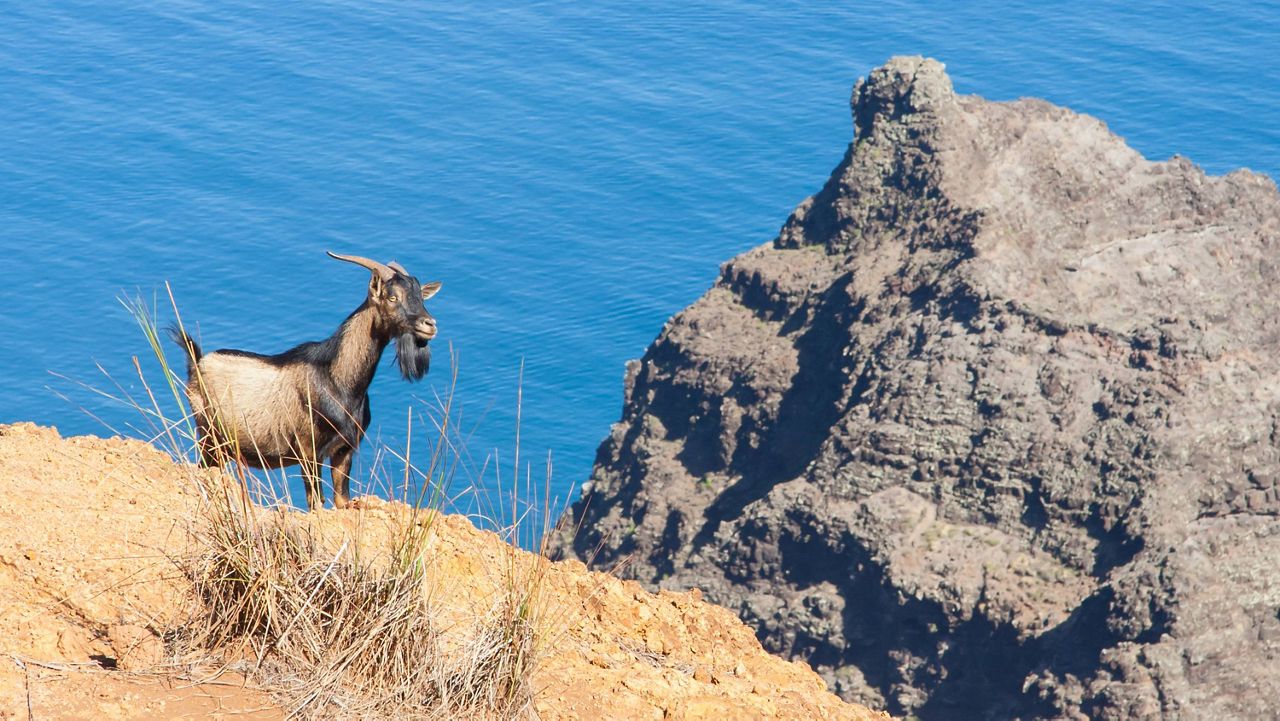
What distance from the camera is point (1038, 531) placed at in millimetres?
26688

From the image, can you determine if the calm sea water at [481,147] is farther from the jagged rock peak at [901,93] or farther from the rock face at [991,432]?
the jagged rock peak at [901,93]

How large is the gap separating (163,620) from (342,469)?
4398 mm

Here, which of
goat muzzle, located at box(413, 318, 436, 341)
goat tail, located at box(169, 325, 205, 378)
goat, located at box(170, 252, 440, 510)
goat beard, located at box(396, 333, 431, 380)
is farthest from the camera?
goat beard, located at box(396, 333, 431, 380)

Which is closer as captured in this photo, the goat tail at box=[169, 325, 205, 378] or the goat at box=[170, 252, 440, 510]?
the goat tail at box=[169, 325, 205, 378]

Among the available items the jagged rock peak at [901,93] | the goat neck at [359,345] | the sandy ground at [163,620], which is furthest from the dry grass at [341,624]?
the jagged rock peak at [901,93]

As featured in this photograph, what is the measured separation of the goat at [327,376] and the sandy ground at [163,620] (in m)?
0.94

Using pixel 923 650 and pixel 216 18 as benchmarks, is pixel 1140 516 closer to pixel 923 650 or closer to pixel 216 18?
pixel 923 650

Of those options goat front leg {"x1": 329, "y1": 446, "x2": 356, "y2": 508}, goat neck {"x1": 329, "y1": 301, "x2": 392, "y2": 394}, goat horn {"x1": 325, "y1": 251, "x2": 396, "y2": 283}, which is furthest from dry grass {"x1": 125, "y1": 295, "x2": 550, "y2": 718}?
goat neck {"x1": 329, "y1": 301, "x2": 392, "y2": 394}

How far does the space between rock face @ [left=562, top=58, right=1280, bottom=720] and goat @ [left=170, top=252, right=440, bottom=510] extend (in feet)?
36.6

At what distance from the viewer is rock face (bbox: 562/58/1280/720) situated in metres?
24.5

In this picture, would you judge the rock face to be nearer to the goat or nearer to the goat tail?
the goat

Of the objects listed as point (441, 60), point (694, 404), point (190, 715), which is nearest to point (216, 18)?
point (441, 60)

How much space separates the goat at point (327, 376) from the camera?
1266 cm

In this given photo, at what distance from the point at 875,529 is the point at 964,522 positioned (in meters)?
1.80
